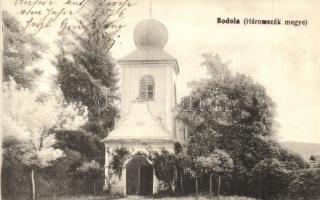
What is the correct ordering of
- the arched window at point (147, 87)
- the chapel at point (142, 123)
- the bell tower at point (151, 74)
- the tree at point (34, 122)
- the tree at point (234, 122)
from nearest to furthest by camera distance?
the tree at point (34, 122) < the tree at point (234, 122) < the bell tower at point (151, 74) < the chapel at point (142, 123) < the arched window at point (147, 87)

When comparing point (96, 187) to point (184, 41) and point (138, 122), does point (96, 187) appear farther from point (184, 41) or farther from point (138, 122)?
point (184, 41)

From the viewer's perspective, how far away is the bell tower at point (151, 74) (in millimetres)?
12523

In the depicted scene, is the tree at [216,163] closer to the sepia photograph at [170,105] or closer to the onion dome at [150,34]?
the sepia photograph at [170,105]

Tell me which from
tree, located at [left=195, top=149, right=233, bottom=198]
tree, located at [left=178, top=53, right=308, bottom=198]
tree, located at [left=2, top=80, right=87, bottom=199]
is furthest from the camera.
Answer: tree, located at [left=195, top=149, right=233, bottom=198]

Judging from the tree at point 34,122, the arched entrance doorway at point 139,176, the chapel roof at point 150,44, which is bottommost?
the arched entrance doorway at point 139,176

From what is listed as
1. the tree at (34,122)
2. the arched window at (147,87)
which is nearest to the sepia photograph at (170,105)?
the tree at (34,122)

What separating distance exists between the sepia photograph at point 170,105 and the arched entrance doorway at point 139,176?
1.0 inches

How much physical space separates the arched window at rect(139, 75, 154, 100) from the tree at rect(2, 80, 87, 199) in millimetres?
1602

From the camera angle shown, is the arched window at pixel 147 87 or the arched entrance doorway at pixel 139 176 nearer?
the arched entrance doorway at pixel 139 176

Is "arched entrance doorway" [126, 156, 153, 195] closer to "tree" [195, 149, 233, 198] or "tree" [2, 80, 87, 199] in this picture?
"tree" [195, 149, 233, 198]

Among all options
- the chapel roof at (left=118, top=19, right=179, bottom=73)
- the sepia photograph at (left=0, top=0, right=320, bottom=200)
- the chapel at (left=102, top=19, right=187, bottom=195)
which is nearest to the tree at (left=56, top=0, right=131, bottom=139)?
the sepia photograph at (left=0, top=0, right=320, bottom=200)

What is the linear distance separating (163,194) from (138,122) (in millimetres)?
1464

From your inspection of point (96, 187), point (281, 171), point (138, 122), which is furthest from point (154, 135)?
point (281, 171)

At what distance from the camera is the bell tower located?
1252cm
